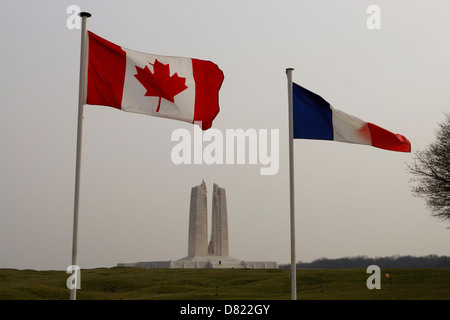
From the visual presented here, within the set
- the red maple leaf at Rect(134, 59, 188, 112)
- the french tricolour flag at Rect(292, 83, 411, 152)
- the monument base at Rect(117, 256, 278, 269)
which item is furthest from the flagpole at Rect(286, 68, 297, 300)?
the monument base at Rect(117, 256, 278, 269)

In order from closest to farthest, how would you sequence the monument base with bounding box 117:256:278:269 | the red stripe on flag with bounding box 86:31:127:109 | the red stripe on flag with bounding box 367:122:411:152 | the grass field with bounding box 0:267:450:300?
the red stripe on flag with bounding box 86:31:127:109
the red stripe on flag with bounding box 367:122:411:152
the grass field with bounding box 0:267:450:300
the monument base with bounding box 117:256:278:269

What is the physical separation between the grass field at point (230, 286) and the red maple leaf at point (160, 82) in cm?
1562

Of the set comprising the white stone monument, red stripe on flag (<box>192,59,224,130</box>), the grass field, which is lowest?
the grass field

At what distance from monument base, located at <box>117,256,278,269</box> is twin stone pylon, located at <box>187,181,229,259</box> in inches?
56.0

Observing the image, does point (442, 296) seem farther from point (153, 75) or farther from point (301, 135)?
point (153, 75)

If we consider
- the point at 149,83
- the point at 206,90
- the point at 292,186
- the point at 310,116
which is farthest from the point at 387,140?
the point at 149,83

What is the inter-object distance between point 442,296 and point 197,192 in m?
40.1

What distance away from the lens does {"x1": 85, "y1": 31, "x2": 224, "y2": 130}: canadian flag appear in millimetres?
14312

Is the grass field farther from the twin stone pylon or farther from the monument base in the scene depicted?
the twin stone pylon

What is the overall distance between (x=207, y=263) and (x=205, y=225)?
16.4 ft

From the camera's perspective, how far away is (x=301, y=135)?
1659 centimetres

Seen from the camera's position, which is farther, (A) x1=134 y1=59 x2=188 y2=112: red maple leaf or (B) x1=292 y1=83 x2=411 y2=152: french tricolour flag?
(B) x1=292 y1=83 x2=411 y2=152: french tricolour flag
